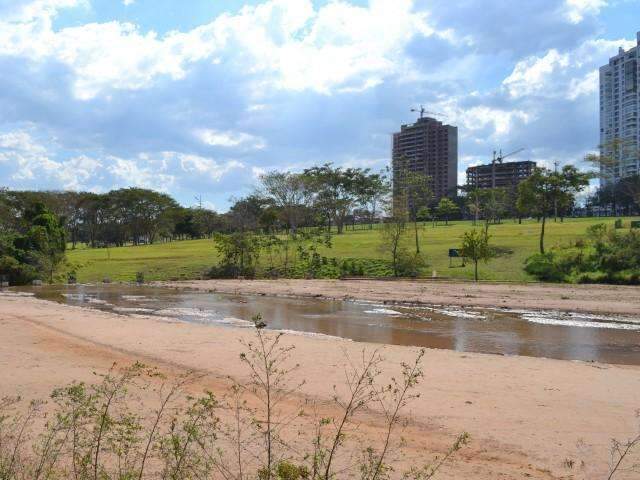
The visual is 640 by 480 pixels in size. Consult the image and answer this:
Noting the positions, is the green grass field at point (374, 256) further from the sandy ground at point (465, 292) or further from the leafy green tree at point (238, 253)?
the sandy ground at point (465, 292)

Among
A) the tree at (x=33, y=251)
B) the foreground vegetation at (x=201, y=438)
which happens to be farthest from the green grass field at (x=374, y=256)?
the foreground vegetation at (x=201, y=438)

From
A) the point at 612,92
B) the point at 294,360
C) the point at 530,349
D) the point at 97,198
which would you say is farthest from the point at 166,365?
the point at 612,92

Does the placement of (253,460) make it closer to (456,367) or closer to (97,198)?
(456,367)

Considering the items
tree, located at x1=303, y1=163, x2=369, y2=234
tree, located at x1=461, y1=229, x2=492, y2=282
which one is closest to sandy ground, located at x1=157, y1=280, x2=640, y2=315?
tree, located at x1=461, y1=229, x2=492, y2=282

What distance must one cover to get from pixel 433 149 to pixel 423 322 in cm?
11309

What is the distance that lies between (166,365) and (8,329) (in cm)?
800

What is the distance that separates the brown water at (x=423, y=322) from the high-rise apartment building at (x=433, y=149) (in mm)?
99080

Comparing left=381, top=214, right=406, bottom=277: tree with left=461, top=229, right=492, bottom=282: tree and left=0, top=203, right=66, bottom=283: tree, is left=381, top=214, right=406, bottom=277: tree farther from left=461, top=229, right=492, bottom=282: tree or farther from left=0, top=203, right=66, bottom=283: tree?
left=0, top=203, right=66, bottom=283: tree

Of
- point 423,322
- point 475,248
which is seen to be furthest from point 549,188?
point 423,322

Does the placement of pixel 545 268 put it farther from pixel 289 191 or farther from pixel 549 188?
pixel 289 191

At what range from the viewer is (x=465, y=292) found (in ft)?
103

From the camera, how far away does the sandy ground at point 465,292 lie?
2652 cm

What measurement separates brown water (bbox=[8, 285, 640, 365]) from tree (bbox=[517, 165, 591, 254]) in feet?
66.0

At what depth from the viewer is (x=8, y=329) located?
1778cm
